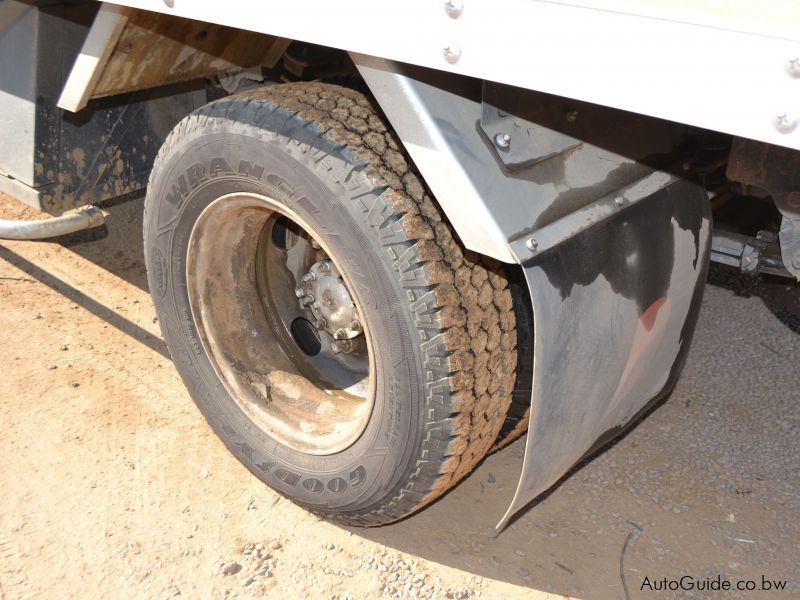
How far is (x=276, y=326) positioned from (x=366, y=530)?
2.24ft

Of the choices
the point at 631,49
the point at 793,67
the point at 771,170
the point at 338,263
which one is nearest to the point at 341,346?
the point at 338,263

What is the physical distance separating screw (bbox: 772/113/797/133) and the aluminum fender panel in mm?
621

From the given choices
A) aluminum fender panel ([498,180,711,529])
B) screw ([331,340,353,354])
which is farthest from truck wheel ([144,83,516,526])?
aluminum fender panel ([498,180,711,529])

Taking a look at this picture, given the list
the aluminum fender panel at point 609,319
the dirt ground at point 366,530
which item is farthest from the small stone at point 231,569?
the aluminum fender panel at point 609,319

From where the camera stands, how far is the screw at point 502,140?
5.24ft

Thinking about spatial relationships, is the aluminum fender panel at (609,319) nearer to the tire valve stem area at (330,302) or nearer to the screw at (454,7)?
the screw at (454,7)

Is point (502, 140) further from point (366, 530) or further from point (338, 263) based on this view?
point (366, 530)

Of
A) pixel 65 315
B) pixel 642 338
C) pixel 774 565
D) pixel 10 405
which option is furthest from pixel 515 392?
pixel 65 315

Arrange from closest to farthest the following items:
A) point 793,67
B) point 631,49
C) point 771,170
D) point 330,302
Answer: point 793,67
point 631,49
point 771,170
point 330,302

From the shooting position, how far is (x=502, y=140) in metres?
1.60

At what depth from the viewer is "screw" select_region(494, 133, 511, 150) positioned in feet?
5.24

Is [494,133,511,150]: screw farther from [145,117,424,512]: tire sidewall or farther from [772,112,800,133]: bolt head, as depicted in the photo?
[772,112,800,133]: bolt head

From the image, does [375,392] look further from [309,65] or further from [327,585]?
[309,65]

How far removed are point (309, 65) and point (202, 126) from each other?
632mm
